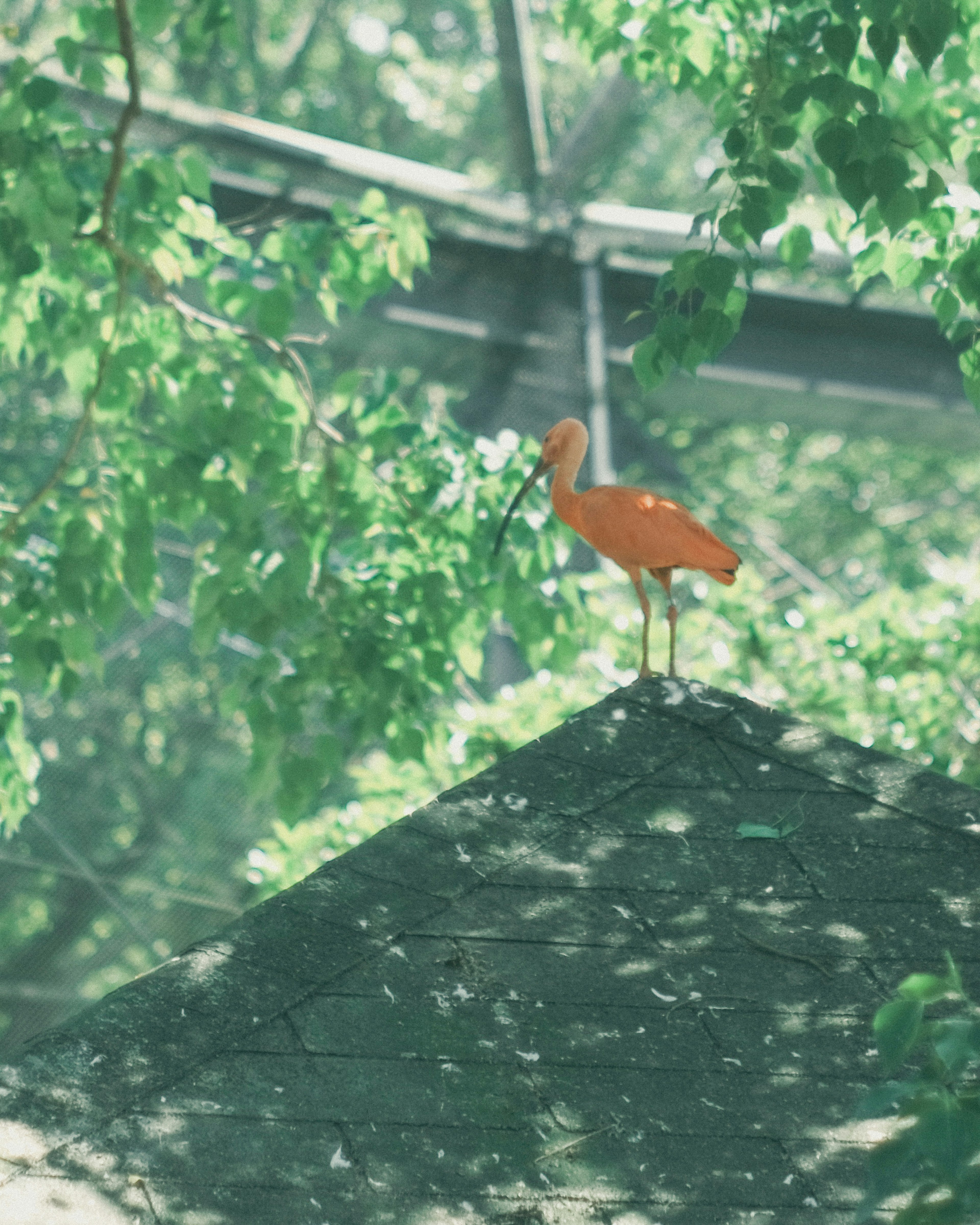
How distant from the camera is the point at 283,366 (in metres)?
5.60

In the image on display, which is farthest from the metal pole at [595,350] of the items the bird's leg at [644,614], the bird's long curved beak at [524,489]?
the bird's leg at [644,614]

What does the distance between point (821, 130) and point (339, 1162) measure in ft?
8.53

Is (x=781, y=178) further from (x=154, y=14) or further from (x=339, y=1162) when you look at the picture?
(x=339, y=1162)

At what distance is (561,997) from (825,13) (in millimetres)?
2615

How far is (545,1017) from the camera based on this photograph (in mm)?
2672

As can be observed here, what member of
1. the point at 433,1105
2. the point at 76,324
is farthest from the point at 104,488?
the point at 433,1105

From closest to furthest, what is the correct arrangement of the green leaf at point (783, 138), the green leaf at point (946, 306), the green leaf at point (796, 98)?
the green leaf at point (796, 98)
the green leaf at point (783, 138)
the green leaf at point (946, 306)

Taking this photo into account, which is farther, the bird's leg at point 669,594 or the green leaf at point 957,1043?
the bird's leg at point 669,594

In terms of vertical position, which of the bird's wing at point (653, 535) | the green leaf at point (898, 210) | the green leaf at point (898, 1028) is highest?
the green leaf at point (898, 210)

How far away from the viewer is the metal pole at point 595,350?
10156 mm

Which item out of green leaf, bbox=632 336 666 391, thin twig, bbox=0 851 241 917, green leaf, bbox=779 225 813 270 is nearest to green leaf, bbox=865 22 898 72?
green leaf, bbox=632 336 666 391

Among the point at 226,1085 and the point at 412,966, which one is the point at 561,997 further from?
the point at 226,1085

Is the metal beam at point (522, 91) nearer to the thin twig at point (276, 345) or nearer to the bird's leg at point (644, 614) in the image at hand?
the thin twig at point (276, 345)

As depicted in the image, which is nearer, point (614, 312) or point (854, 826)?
point (854, 826)
